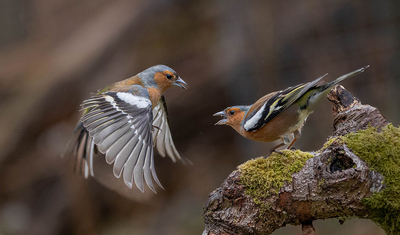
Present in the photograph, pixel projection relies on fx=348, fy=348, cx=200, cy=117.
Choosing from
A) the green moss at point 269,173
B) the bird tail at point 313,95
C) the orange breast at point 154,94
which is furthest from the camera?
the orange breast at point 154,94

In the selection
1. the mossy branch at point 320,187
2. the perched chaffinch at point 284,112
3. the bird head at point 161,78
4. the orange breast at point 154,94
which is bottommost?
the mossy branch at point 320,187

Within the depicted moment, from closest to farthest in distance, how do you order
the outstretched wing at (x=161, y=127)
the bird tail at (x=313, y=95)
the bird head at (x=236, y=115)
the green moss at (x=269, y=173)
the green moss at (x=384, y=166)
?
the green moss at (x=384, y=166)
the green moss at (x=269, y=173)
the bird tail at (x=313, y=95)
the bird head at (x=236, y=115)
the outstretched wing at (x=161, y=127)

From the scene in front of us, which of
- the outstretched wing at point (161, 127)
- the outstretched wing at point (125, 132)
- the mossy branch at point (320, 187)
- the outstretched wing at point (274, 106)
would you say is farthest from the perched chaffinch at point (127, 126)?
the outstretched wing at point (274, 106)

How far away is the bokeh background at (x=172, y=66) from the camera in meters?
6.46

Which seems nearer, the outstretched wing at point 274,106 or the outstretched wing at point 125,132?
the outstretched wing at point 274,106

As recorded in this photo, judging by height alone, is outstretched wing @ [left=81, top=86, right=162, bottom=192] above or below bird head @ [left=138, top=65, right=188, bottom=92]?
below

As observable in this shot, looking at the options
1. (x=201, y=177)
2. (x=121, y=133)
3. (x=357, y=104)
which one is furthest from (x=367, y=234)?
(x=121, y=133)

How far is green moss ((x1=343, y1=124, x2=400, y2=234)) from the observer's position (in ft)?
7.57

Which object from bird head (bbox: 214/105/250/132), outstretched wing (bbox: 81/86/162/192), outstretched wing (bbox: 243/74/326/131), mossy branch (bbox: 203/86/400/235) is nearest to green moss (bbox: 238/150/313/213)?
mossy branch (bbox: 203/86/400/235)

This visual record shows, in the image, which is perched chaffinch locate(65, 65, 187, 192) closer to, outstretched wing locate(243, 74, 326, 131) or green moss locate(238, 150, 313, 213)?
green moss locate(238, 150, 313, 213)

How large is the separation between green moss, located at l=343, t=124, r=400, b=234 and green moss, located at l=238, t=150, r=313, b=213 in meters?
0.41

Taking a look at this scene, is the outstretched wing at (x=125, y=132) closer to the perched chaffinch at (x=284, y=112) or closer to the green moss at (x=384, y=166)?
the perched chaffinch at (x=284, y=112)

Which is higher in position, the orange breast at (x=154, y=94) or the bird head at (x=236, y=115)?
the orange breast at (x=154, y=94)

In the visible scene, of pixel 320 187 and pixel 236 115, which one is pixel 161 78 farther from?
pixel 320 187
